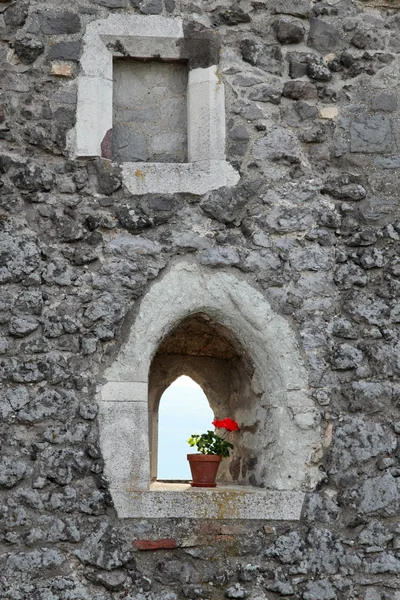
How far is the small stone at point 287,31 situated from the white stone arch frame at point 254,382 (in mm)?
1472

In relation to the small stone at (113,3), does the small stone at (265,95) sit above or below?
below

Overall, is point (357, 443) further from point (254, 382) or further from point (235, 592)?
point (235, 592)

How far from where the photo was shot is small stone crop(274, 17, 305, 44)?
578cm

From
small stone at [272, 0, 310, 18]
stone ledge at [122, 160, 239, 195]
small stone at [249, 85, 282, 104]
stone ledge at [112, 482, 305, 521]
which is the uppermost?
small stone at [272, 0, 310, 18]

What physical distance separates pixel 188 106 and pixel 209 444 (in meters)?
1.94

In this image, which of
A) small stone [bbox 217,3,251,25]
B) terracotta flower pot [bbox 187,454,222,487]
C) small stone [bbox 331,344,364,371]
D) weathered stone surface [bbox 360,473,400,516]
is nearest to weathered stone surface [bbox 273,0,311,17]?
small stone [bbox 217,3,251,25]

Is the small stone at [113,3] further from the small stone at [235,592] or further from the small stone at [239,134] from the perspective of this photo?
the small stone at [235,592]

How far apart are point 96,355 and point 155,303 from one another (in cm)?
42

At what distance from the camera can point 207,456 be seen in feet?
17.9

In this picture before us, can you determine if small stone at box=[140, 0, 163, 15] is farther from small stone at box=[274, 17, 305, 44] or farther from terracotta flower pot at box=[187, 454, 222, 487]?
terracotta flower pot at box=[187, 454, 222, 487]

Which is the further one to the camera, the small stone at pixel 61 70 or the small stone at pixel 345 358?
the small stone at pixel 61 70

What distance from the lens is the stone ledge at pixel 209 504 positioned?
16.4 feet

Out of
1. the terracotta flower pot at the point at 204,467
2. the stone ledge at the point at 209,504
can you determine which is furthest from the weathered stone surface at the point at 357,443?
the terracotta flower pot at the point at 204,467

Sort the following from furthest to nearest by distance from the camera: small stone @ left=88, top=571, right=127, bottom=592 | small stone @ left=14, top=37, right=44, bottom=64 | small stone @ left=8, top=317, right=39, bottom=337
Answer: small stone @ left=14, top=37, right=44, bottom=64, small stone @ left=8, top=317, right=39, bottom=337, small stone @ left=88, top=571, right=127, bottom=592
